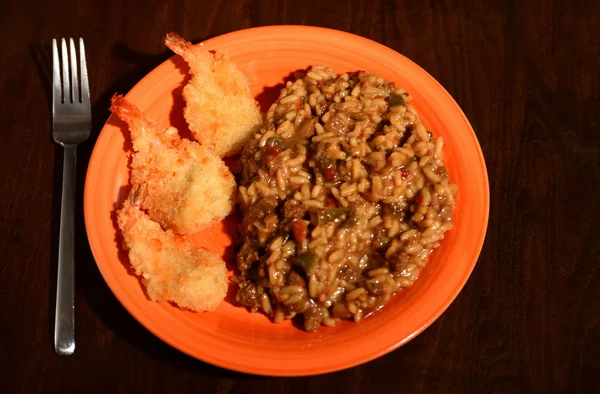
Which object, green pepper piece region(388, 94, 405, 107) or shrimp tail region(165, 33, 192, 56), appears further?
shrimp tail region(165, 33, 192, 56)

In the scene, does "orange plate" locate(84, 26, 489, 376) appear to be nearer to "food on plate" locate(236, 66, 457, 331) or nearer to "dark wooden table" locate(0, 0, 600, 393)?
"food on plate" locate(236, 66, 457, 331)

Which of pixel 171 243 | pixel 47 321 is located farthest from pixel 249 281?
pixel 47 321

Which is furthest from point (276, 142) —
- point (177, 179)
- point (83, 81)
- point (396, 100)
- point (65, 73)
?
point (65, 73)

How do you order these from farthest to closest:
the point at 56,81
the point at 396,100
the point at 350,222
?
the point at 56,81 → the point at 396,100 → the point at 350,222

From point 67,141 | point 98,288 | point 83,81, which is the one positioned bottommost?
point 98,288

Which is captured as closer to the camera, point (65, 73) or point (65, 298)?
point (65, 298)

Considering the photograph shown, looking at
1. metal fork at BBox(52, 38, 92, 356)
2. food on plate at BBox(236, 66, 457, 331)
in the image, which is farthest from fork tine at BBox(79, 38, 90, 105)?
food on plate at BBox(236, 66, 457, 331)

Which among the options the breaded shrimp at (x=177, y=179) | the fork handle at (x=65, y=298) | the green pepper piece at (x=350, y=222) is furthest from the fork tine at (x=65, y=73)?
the green pepper piece at (x=350, y=222)

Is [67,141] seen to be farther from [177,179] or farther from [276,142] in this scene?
[276,142]
